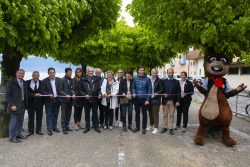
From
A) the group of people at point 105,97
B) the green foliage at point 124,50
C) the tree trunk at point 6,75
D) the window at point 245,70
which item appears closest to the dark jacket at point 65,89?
the group of people at point 105,97

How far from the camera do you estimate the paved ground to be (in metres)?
7.39

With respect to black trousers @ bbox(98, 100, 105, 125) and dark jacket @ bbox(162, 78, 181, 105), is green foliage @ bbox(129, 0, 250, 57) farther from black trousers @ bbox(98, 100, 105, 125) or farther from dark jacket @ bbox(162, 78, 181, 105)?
black trousers @ bbox(98, 100, 105, 125)

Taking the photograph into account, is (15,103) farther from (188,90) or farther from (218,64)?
(218,64)

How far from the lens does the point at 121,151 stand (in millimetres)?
8305

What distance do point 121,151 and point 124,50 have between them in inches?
536

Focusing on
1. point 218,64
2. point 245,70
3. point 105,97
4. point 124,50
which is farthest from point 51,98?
point 245,70

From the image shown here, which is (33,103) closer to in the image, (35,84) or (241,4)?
(35,84)

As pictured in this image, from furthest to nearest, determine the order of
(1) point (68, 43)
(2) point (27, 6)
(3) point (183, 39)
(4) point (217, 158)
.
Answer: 1. (1) point (68, 43)
2. (3) point (183, 39)
3. (4) point (217, 158)
4. (2) point (27, 6)

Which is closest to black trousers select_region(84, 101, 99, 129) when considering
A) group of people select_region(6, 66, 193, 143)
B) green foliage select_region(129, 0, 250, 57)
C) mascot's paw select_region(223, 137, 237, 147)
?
group of people select_region(6, 66, 193, 143)

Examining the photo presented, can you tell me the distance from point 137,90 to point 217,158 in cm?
352

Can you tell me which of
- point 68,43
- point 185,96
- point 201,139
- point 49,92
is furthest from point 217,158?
point 68,43

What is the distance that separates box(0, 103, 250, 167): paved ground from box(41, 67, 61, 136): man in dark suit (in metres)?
0.50

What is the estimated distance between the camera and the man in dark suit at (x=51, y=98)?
10227 millimetres

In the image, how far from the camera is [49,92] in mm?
10281
